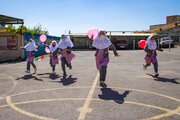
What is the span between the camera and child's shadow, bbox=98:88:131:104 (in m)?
4.50

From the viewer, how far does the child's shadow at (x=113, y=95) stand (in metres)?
4.50

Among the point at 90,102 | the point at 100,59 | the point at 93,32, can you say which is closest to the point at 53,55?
the point at 93,32

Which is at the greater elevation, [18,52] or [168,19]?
[168,19]

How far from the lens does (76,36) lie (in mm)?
34375

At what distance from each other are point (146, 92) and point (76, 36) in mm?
29968

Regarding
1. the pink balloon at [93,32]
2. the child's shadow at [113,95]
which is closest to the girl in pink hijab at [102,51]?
the pink balloon at [93,32]

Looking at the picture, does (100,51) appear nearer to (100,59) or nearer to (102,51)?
(102,51)

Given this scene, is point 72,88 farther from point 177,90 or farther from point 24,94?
point 177,90

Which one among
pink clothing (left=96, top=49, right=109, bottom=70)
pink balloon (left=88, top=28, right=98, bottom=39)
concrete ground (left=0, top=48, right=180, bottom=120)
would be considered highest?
pink balloon (left=88, top=28, right=98, bottom=39)

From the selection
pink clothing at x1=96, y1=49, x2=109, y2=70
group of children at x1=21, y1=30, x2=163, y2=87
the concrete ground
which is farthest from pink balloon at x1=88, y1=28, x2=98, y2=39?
the concrete ground

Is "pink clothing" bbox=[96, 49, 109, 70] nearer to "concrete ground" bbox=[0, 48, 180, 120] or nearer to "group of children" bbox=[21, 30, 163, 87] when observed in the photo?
"group of children" bbox=[21, 30, 163, 87]

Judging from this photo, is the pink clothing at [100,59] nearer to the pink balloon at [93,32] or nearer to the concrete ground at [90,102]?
the pink balloon at [93,32]

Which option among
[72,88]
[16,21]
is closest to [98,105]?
[72,88]

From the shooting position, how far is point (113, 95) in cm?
494
